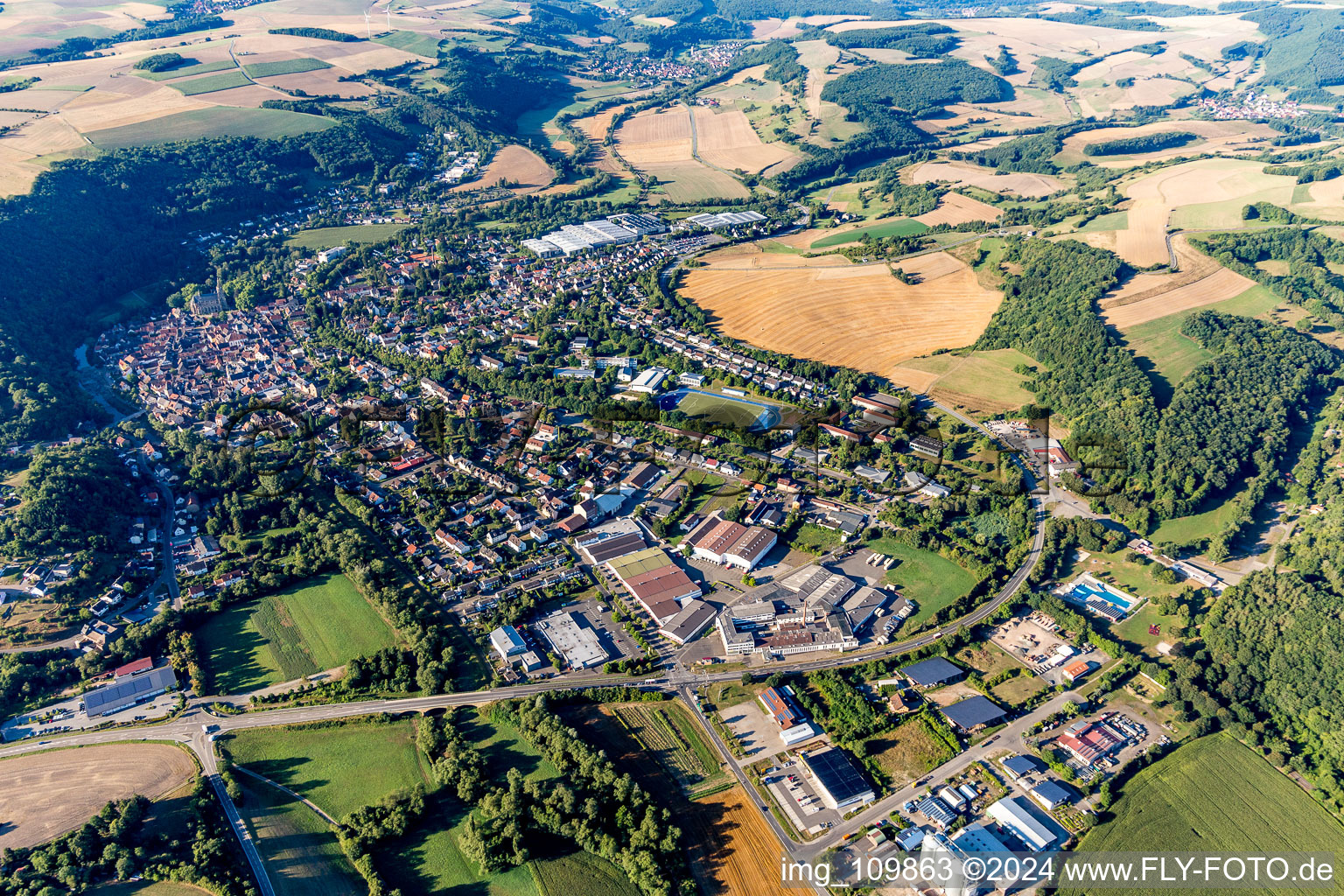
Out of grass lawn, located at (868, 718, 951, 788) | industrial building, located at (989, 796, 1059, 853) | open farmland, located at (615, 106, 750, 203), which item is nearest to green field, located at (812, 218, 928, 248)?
open farmland, located at (615, 106, 750, 203)

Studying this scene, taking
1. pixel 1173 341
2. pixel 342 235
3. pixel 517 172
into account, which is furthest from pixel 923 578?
pixel 517 172

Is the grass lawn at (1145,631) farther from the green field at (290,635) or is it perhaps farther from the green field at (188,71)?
the green field at (188,71)

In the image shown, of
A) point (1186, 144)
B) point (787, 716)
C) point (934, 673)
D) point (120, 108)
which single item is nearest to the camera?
point (787, 716)

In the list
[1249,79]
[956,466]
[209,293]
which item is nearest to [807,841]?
[956,466]

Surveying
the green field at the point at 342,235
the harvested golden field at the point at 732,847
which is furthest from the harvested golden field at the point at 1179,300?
the green field at the point at 342,235

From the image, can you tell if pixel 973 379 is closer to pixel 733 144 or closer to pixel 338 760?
pixel 338 760
